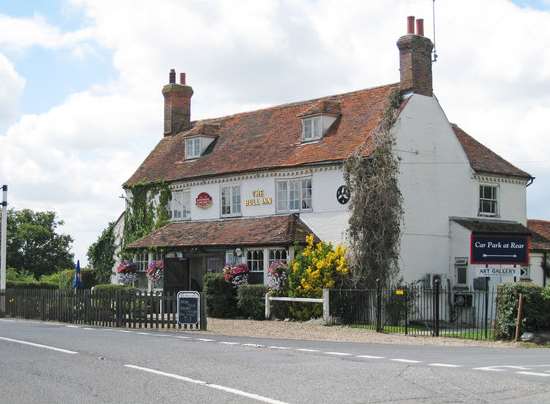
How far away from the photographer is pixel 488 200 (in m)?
33.3

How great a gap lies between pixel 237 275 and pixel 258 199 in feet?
11.9

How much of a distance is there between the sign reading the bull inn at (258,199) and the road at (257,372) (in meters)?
14.3

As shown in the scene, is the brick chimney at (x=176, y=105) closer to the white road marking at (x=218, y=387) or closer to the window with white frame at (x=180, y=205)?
the window with white frame at (x=180, y=205)

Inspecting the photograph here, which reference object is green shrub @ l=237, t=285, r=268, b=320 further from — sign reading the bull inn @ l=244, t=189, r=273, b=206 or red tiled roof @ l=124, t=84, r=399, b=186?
red tiled roof @ l=124, t=84, r=399, b=186

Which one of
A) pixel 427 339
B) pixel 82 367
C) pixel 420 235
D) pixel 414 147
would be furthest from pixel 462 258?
pixel 82 367

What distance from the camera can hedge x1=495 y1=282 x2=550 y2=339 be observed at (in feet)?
69.9

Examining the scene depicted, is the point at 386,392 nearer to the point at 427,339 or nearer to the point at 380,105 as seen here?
the point at 427,339

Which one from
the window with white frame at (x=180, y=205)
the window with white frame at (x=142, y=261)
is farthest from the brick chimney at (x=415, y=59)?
the window with white frame at (x=142, y=261)

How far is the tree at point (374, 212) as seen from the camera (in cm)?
2858

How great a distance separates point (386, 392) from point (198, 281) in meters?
25.1

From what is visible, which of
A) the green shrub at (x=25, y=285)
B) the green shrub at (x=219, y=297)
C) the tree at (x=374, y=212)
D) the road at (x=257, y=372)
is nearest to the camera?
the road at (x=257, y=372)

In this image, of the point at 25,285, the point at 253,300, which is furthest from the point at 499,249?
the point at 25,285

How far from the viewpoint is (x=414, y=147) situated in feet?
101

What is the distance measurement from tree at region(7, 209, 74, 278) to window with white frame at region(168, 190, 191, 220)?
33.0m
